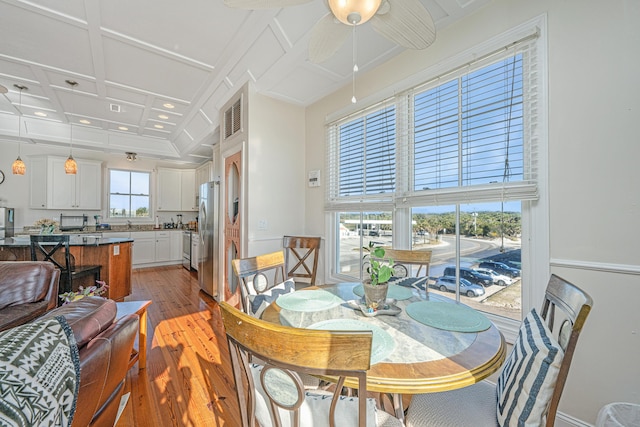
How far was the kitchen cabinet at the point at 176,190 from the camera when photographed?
633 cm

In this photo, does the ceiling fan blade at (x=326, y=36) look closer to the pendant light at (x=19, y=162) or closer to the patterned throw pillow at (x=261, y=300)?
the patterned throw pillow at (x=261, y=300)

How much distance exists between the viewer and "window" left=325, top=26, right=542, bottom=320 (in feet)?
5.42

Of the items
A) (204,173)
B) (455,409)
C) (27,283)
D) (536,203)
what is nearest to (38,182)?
(204,173)

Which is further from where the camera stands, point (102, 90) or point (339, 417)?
point (102, 90)

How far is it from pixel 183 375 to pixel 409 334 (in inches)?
76.0

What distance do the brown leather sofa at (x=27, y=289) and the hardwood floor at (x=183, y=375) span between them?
0.90 metres

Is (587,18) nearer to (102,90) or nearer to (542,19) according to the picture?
(542,19)

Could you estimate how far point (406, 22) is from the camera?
128 centimetres

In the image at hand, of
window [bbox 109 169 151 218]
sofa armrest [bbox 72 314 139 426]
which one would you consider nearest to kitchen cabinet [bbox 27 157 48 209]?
window [bbox 109 169 151 218]

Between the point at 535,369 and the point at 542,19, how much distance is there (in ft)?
6.34

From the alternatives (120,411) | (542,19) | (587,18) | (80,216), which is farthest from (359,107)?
(80,216)

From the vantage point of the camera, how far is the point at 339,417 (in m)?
0.81

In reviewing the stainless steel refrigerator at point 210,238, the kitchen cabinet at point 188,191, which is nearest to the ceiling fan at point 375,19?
the stainless steel refrigerator at point 210,238

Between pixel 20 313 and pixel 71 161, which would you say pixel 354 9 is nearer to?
pixel 20 313
